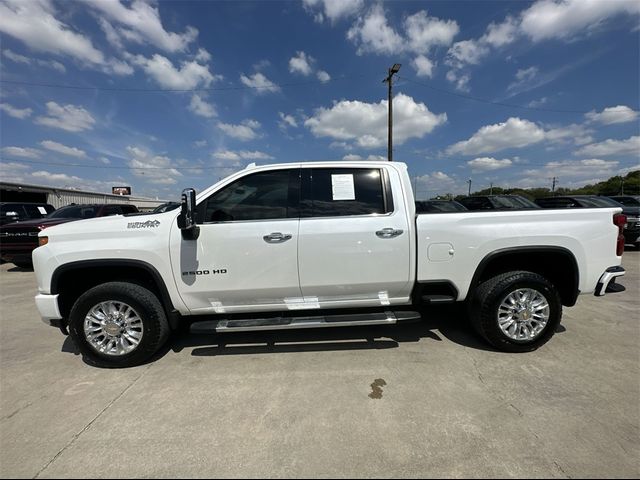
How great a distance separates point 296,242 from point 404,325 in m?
1.97

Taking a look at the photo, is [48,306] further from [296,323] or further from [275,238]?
[296,323]

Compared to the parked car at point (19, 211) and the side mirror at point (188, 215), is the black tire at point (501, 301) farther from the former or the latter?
the parked car at point (19, 211)

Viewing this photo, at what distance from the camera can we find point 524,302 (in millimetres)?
3330

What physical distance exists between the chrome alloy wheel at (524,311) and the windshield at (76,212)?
10.8m

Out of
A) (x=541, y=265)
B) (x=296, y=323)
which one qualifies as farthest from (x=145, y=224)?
(x=541, y=265)

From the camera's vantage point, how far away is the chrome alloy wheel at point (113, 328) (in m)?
3.17

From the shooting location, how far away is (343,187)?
10.9 feet

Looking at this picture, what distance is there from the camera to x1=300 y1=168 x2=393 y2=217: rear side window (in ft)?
10.7

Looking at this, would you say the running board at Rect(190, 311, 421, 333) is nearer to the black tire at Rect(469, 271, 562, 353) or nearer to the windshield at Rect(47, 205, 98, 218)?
the black tire at Rect(469, 271, 562, 353)

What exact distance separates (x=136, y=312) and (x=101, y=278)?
63 centimetres

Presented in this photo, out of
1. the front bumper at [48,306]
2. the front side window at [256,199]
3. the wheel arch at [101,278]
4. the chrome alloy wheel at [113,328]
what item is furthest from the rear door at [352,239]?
the front bumper at [48,306]

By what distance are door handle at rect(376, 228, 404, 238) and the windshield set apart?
9.77 meters

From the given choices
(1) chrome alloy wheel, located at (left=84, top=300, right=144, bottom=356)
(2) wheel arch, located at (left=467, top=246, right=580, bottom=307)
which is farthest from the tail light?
(1) chrome alloy wheel, located at (left=84, top=300, right=144, bottom=356)

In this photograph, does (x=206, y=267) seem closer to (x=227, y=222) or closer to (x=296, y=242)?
(x=227, y=222)
